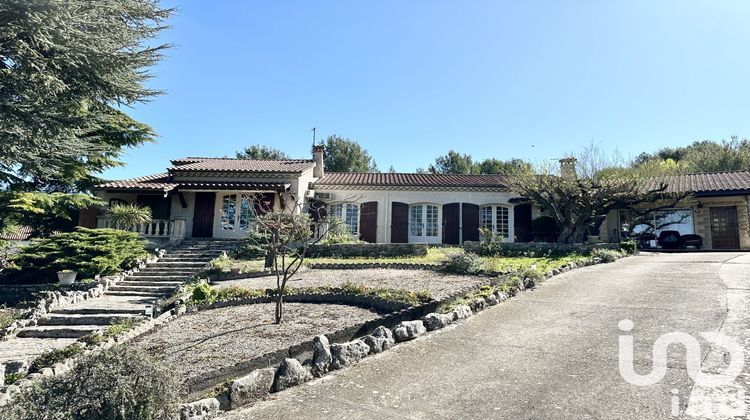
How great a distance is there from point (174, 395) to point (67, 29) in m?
8.41

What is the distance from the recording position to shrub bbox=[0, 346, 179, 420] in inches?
133

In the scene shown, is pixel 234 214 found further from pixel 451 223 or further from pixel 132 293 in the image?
pixel 451 223

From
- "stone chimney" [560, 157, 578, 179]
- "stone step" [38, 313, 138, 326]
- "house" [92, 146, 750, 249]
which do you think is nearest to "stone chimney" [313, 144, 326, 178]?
"house" [92, 146, 750, 249]

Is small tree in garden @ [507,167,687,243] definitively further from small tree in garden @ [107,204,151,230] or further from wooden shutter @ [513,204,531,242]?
small tree in garden @ [107,204,151,230]

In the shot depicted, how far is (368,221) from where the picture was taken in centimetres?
2105

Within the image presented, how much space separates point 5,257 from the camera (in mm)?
15844

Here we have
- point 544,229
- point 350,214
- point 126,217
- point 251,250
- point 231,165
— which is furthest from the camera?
point 231,165

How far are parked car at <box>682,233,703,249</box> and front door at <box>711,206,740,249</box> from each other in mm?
799

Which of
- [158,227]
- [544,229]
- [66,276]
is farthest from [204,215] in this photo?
[544,229]

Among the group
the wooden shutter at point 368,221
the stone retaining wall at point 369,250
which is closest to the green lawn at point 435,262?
the stone retaining wall at point 369,250

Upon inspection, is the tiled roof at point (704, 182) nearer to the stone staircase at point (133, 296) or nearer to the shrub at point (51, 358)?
the stone staircase at point (133, 296)

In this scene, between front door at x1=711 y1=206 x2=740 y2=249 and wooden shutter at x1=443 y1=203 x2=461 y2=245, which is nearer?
front door at x1=711 y1=206 x2=740 y2=249

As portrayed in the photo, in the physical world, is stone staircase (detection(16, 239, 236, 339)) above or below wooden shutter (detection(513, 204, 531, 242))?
below

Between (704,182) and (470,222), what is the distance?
39.8ft
